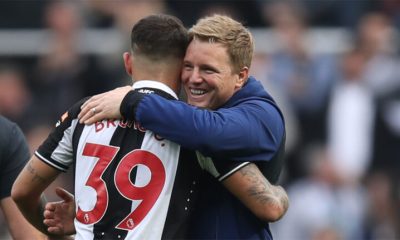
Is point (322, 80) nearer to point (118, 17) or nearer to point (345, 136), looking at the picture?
point (345, 136)

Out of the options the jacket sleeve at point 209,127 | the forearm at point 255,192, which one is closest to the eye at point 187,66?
the jacket sleeve at point 209,127

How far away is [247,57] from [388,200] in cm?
619

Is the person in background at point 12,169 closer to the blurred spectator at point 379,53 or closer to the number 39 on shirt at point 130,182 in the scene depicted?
the number 39 on shirt at point 130,182

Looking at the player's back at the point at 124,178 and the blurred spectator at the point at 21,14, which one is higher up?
the player's back at the point at 124,178

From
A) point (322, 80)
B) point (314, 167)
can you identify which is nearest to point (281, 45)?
point (322, 80)

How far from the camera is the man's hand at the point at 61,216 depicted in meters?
5.95

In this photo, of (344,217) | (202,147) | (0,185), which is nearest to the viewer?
(202,147)

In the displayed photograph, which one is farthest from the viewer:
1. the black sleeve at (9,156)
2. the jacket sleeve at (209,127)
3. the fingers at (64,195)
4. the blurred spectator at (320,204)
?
the blurred spectator at (320,204)

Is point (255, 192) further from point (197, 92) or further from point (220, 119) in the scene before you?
point (197, 92)

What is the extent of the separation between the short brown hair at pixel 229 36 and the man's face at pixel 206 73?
3 centimetres

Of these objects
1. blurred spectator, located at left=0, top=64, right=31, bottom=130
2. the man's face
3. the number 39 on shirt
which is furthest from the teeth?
blurred spectator, located at left=0, top=64, right=31, bottom=130

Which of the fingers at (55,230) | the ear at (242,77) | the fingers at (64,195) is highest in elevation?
the ear at (242,77)

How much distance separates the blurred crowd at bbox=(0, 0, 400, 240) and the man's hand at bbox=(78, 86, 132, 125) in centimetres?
562

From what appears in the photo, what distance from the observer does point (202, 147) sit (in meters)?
5.39
